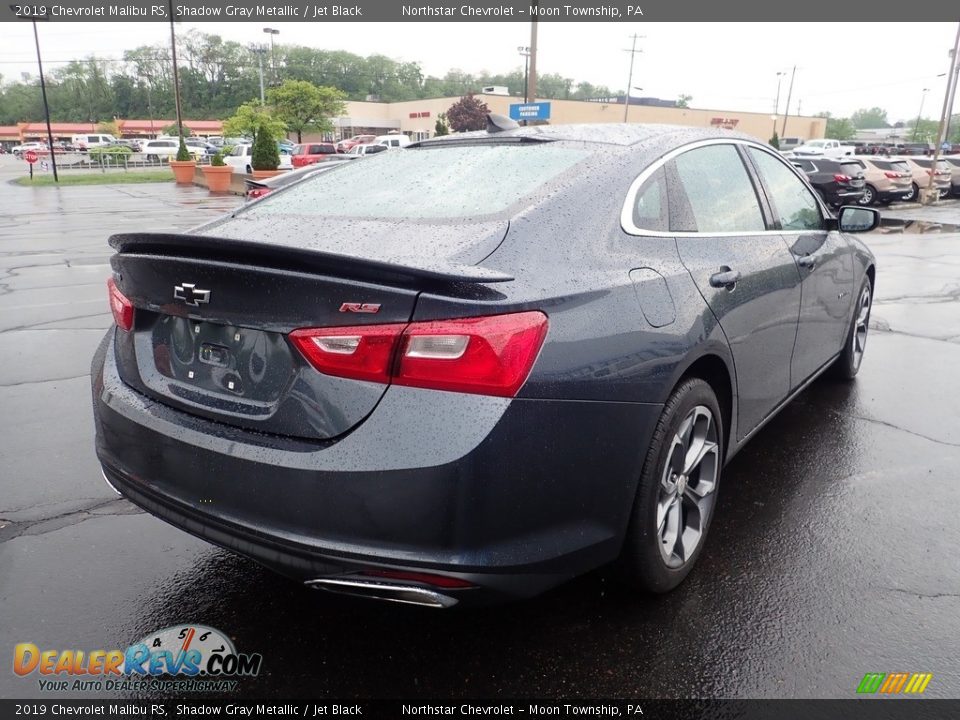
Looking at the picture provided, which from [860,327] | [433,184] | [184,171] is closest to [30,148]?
[184,171]

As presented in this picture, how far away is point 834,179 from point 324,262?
73.5 ft

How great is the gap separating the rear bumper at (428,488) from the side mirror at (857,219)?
10.3ft

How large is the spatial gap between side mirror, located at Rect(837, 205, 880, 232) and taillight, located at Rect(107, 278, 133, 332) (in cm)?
401

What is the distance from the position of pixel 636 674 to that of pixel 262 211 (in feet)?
7.03

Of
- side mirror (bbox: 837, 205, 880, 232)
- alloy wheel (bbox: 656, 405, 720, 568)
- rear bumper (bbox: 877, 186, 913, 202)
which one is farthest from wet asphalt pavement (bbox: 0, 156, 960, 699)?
rear bumper (bbox: 877, 186, 913, 202)

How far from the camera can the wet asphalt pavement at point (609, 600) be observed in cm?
230

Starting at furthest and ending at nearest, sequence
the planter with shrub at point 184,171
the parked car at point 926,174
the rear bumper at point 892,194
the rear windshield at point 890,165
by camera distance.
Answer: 1. the planter with shrub at point 184,171
2. the parked car at point 926,174
3. the rear windshield at point 890,165
4. the rear bumper at point 892,194

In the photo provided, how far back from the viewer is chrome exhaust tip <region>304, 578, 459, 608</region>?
6.32 feet

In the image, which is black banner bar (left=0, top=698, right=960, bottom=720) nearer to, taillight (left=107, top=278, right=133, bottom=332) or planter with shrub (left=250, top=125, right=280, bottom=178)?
taillight (left=107, top=278, right=133, bottom=332)

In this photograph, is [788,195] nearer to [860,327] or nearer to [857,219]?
[857,219]

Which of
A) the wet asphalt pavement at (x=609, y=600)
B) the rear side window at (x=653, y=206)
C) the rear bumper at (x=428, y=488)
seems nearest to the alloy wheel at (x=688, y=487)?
the wet asphalt pavement at (x=609, y=600)

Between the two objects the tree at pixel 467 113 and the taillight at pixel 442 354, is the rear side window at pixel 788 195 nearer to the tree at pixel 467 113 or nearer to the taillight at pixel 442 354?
the taillight at pixel 442 354

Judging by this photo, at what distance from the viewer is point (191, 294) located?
86.2 inches

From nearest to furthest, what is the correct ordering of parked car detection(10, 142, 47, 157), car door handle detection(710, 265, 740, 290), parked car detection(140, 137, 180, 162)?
car door handle detection(710, 265, 740, 290)
parked car detection(140, 137, 180, 162)
parked car detection(10, 142, 47, 157)
